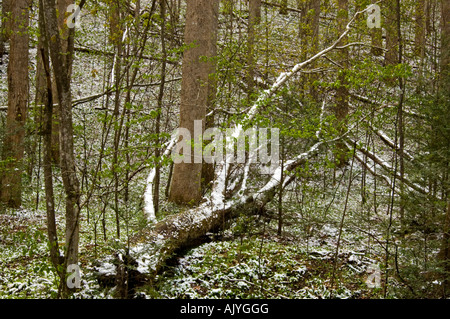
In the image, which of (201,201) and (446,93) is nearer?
(446,93)

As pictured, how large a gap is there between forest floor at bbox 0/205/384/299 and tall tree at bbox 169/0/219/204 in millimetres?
1692

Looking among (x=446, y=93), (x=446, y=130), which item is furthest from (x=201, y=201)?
(x=446, y=93)

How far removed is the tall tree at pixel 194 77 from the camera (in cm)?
865

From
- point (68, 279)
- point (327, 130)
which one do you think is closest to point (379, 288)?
point (327, 130)

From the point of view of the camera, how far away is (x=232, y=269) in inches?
244

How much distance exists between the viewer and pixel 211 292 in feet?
18.1

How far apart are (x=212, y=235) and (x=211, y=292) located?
206 cm

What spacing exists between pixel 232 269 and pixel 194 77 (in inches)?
181

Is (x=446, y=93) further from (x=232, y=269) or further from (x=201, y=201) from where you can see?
(x=201, y=201)

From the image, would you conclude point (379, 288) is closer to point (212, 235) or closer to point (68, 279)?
point (212, 235)

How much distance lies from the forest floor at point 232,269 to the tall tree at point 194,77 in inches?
66.6

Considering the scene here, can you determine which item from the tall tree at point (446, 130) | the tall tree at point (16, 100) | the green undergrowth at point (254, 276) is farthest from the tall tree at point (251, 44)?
the tall tree at point (16, 100)

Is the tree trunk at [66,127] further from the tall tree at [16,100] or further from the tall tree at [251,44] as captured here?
the tall tree at [251,44]
